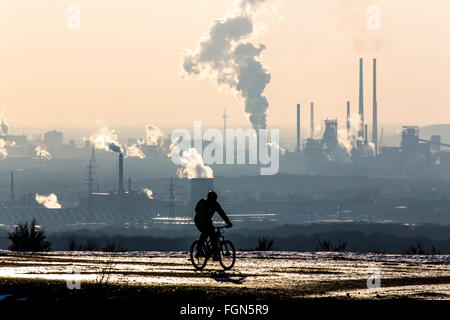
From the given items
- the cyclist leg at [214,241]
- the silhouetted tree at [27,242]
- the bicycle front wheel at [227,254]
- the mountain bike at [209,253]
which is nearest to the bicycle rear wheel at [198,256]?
the mountain bike at [209,253]

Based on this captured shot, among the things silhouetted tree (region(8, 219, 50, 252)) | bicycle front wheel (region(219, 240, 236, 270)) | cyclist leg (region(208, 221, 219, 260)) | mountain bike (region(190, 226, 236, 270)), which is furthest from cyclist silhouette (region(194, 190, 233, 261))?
silhouetted tree (region(8, 219, 50, 252))

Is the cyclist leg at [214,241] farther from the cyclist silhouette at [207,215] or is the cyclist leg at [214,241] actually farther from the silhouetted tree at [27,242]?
the silhouetted tree at [27,242]

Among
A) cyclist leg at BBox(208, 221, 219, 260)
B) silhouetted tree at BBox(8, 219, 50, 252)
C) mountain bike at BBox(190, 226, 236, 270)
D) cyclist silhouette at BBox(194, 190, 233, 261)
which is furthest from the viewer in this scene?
silhouetted tree at BBox(8, 219, 50, 252)

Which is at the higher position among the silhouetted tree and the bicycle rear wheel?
the bicycle rear wheel

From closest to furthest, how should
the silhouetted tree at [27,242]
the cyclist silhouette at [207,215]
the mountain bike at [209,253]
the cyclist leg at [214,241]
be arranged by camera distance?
the cyclist silhouette at [207,215], the cyclist leg at [214,241], the mountain bike at [209,253], the silhouetted tree at [27,242]

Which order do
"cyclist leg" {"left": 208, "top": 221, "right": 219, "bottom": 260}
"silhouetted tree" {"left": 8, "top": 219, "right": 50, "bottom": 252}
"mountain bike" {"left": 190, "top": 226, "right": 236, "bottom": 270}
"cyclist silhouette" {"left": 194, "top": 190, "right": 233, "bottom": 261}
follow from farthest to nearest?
"silhouetted tree" {"left": 8, "top": 219, "right": 50, "bottom": 252}, "mountain bike" {"left": 190, "top": 226, "right": 236, "bottom": 270}, "cyclist leg" {"left": 208, "top": 221, "right": 219, "bottom": 260}, "cyclist silhouette" {"left": 194, "top": 190, "right": 233, "bottom": 261}

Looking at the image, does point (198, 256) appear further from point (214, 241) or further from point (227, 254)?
point (227, 254)

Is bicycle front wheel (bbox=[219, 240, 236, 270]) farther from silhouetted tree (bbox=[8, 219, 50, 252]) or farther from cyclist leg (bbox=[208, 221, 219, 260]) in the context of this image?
silhouetted tree (bbox=[8, 219, 50, 252])
